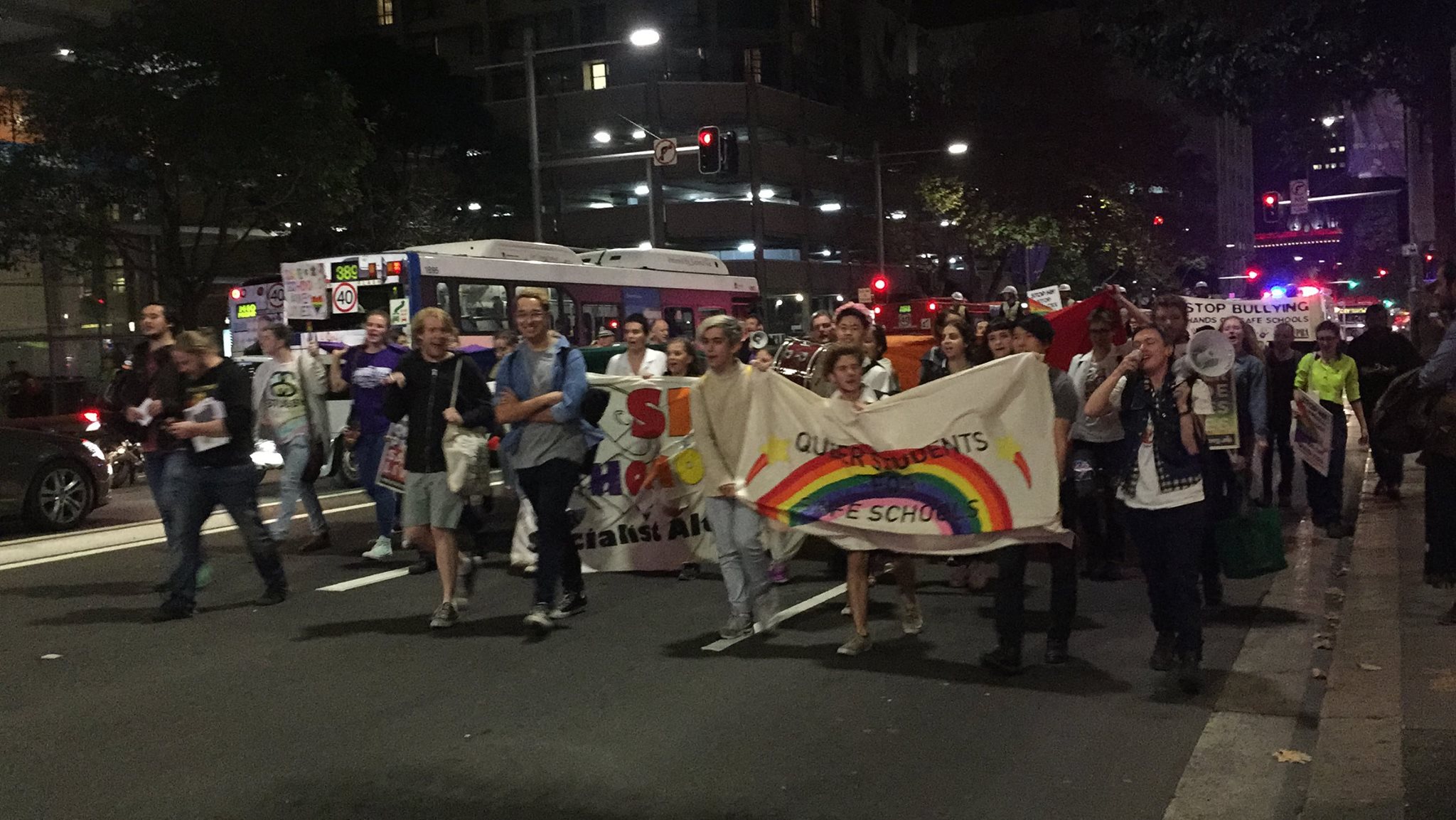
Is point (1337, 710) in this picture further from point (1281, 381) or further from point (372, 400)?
point (372, 400)

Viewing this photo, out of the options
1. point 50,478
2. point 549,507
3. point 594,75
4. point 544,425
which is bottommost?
point 50,478

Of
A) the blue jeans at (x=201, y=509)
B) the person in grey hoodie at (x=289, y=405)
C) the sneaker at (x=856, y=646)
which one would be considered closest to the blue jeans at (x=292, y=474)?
the person in grey hoodie at (x=289, y=405)

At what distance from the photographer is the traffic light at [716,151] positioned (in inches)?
958

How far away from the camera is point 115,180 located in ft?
73.7

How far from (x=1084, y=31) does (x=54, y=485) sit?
11754 millimetres

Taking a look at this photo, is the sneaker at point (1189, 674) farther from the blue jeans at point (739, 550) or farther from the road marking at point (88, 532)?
the road marking at point (88, 532)

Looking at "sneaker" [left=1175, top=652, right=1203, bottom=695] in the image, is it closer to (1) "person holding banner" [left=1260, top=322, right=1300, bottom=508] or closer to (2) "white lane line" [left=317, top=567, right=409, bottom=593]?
(2) "white lane line" [left=317, top=567, right=409, bottom=593]

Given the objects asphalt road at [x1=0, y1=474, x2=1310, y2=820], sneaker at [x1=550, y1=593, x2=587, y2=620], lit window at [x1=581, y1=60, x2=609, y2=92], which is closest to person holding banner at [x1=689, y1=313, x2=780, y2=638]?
asphalt road at [x1=0, y1=474, x2=1310, y2=820]

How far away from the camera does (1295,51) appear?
13.2m

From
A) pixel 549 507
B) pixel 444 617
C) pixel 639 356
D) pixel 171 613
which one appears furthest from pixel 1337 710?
pixel 171 613

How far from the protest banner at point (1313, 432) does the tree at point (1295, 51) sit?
4340mm

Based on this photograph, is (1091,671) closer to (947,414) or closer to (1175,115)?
(947,414)

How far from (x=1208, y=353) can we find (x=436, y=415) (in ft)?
13.5

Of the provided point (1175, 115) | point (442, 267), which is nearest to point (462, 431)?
point (442, 267)
